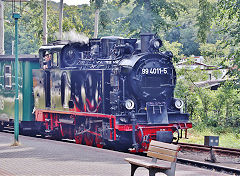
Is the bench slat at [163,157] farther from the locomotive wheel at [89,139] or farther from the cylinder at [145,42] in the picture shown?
the locomotive wheel at [89,139]

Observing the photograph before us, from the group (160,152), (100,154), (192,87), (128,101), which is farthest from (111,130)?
(192,87)

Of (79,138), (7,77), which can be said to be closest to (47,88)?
(79,138)

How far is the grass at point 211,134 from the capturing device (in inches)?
725

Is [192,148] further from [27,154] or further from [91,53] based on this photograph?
[27,154]

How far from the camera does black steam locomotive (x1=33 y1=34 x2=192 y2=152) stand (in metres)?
14.4

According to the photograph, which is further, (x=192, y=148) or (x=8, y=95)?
(x=8, y=95)

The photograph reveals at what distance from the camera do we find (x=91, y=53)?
16.0 meters

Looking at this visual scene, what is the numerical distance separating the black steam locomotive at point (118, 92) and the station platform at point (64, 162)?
154 cm

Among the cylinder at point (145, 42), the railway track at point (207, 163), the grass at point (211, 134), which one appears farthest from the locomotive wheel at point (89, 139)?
the grass at point (211, 134)

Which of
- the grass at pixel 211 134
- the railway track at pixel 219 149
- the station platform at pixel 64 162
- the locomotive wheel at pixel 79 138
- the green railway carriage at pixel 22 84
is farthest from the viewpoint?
the green railway carriage at pixel 22 84

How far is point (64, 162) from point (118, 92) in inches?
165

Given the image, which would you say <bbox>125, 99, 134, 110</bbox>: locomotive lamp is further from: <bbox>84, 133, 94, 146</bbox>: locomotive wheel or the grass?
the grass

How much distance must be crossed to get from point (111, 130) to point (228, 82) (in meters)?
6.79

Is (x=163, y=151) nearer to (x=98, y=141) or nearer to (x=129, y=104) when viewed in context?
(x=129, y=104)
